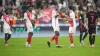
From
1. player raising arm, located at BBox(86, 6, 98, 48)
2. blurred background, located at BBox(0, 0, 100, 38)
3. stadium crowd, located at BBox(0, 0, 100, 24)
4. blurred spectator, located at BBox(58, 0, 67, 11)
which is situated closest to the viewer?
player raising arm, located at BBox(86, 6, 98, 48)

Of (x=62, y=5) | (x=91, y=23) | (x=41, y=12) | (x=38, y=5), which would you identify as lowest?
(x=41, y=12)

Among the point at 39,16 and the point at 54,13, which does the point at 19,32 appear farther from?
the point at 54,13

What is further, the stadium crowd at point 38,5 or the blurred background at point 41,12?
the stadium crowd at point 38,5

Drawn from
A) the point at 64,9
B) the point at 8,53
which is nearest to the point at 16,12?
the point at 64,9

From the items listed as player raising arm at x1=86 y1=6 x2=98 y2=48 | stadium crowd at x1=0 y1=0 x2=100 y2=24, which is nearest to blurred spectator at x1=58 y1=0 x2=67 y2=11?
stadium crowd at x1=0 y1=0 x2=100 y2=24

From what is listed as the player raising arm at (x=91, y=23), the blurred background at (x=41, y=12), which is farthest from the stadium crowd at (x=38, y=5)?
the player raising arm at (x=91, y=23)

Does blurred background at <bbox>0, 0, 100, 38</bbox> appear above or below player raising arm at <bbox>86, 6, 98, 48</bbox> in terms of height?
below

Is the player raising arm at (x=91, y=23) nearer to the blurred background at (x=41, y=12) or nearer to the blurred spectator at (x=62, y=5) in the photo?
the blurred background at (x=41, y=12)

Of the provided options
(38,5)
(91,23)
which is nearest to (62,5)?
(38,5)

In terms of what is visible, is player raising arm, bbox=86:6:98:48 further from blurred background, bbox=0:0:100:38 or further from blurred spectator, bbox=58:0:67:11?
blurred spectator, bbox=58:0:67:11

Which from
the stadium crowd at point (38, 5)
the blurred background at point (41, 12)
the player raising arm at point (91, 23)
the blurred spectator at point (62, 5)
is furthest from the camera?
the blurred spectator at point (62, 5)

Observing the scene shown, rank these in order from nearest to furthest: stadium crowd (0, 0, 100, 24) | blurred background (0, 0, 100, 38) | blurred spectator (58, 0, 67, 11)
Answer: blurred background (0, 0, 100, 38) < stadium crowd (0, 0, 100, 24) < blurred spectator (58, 0, 67, 11)

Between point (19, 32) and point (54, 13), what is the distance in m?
12.7

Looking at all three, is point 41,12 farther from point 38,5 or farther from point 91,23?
point 91,23
